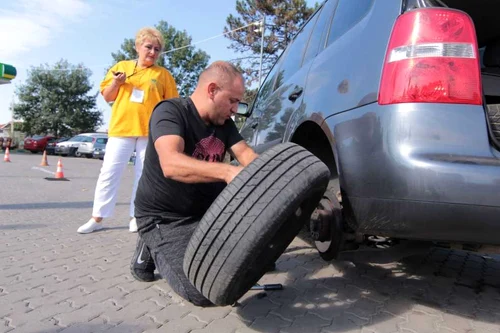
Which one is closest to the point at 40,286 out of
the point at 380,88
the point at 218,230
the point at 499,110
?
the point at 218,230

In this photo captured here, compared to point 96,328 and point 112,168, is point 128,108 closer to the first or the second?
point 112,168

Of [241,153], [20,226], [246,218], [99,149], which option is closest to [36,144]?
[99,149]

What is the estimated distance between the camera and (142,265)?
267 cm

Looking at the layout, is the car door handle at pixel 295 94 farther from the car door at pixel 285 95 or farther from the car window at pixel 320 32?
the car window at pixel 320 32

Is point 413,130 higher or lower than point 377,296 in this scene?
higher

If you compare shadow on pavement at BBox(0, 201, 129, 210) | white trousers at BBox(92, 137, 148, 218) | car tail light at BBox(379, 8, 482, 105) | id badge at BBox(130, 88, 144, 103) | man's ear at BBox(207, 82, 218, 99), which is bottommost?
shadow on pavement at BBox(0, 201, 129, 210)

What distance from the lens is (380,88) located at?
5.90ft

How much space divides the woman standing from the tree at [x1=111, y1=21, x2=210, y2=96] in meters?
38.5

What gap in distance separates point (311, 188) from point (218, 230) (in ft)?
1.36

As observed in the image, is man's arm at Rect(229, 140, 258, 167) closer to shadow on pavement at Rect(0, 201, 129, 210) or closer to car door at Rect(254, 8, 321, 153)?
car door at Rect(254, 8, 321, 153)

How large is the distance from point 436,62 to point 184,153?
47.2 inches

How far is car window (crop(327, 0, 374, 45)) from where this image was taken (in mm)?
2196

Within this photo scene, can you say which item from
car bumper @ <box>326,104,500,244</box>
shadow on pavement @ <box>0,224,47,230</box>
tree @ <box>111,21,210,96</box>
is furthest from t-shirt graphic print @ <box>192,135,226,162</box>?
tree @ <box>111,21,210,96</box>

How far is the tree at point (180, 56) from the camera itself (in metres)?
42.4
